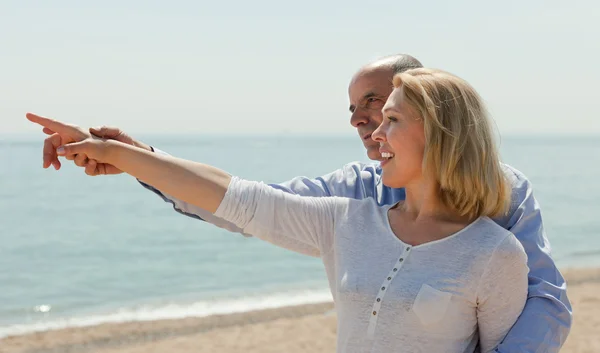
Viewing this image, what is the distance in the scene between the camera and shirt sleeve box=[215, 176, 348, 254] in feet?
7.07

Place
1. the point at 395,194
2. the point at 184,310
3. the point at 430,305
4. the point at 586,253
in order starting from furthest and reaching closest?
the point at 586,253 < the point at 184,310 < the point at 395,194 < the point at 430,305

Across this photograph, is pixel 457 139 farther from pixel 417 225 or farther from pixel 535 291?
pixel 535 291

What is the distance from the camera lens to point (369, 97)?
302 centimetres

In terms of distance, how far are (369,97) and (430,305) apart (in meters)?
1.15

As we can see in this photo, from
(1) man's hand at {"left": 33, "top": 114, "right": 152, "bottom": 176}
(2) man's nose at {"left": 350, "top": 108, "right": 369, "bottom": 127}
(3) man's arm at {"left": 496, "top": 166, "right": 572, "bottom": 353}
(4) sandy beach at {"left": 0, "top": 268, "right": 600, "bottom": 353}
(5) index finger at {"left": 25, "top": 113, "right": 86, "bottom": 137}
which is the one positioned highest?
(5) index finger at {"left": 25, "top": 113, "right": 86, "bottom": 137}

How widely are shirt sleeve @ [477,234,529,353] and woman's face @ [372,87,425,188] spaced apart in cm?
33

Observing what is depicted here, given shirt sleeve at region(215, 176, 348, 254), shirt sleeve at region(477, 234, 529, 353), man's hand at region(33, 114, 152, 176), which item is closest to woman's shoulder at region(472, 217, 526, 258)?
shirt sleeve at region(477, 234, 529, 353)

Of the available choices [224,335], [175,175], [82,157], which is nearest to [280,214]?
[175,175]

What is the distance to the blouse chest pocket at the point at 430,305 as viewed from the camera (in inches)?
81.7

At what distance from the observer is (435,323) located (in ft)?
6.86

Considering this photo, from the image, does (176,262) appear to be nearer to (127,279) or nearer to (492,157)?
(127,279)

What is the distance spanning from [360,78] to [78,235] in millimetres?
A: 16662

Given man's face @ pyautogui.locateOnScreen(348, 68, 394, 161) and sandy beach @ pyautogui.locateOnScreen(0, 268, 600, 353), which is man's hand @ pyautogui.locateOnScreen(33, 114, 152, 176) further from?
sandy beach @ pyautogui.locateOnScreen(0, 268, 600, 353)

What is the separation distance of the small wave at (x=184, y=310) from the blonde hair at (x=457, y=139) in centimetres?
796
